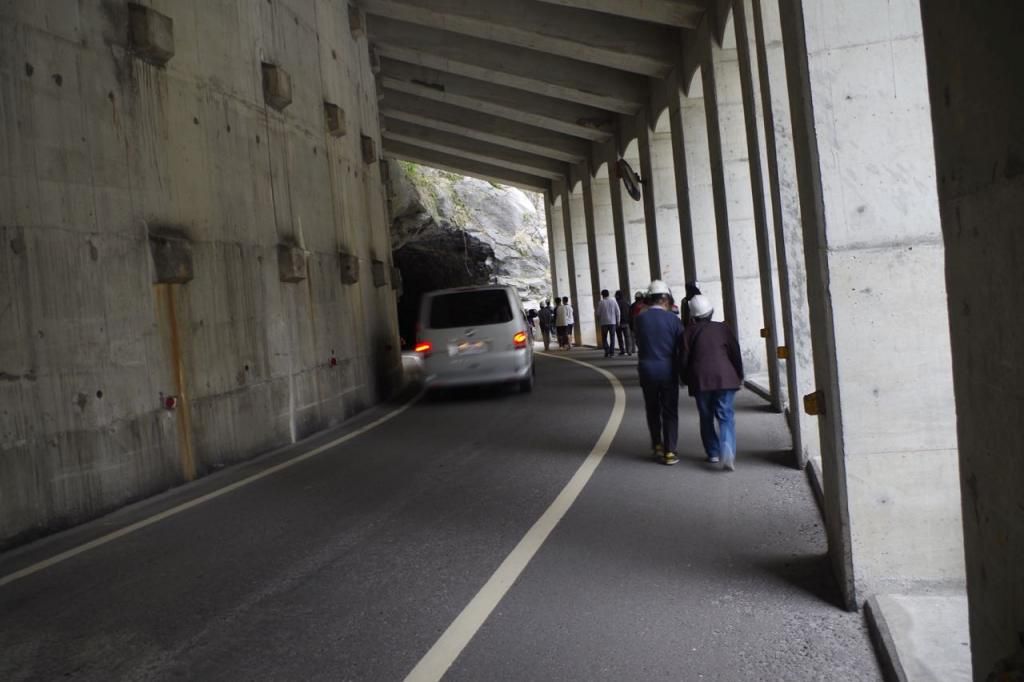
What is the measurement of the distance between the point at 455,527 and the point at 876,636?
3.42 metres

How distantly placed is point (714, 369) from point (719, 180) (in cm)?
769

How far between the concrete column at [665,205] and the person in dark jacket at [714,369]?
1327 cm

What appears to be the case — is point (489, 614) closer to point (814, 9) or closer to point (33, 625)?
point (33, 625)

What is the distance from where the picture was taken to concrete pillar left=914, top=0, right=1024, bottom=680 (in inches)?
95.4

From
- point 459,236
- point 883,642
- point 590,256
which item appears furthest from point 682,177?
point 459,236

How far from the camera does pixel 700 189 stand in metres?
18.3

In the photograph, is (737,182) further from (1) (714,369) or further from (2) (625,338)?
(2) (625,338)

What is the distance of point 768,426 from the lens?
37.0 ft

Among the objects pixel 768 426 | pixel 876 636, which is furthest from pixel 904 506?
pixel 768 426

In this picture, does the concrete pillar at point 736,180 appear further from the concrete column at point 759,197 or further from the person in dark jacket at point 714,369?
the person in dark jacket at point 714,369

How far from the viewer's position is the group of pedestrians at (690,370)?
884 cm

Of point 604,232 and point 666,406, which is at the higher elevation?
point 604,232

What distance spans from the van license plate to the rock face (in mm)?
20173

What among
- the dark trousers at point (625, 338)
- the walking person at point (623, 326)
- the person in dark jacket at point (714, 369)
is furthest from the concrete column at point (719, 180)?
the dark trousers at point (625, 338)
